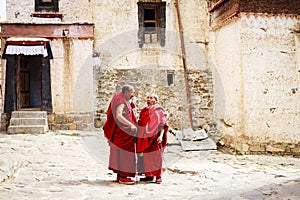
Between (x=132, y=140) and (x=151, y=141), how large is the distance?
288mm

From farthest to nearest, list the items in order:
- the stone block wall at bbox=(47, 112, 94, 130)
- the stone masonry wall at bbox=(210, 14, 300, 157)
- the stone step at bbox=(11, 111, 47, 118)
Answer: the stone block wall at bbox=(47, 112, 94, 130), the stone step at bbox=(11, 111, 47, 118), the stone masonry wall at bbox=(210, 14, 300, 157)

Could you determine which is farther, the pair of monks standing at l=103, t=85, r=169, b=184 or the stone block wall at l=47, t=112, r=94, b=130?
the stone block wall at l=47, t=112, r=94, b=130

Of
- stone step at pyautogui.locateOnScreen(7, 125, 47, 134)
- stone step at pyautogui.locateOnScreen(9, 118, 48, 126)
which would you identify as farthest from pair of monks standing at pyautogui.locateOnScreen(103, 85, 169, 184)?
stone step at pyautogui.locateOnScreen(9, 118, 48, 126)

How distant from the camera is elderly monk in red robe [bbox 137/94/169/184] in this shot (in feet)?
16.1

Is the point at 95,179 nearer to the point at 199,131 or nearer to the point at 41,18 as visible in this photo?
the point at 199,131

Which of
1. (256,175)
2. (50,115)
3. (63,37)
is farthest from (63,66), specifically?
(256,175)

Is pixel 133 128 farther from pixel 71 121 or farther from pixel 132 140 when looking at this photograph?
pixel 71 121

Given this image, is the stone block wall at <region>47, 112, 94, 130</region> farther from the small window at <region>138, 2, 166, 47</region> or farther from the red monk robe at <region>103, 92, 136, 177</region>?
the red monk robe at <region>103, 92, 136, 177</region>

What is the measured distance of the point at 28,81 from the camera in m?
11.8

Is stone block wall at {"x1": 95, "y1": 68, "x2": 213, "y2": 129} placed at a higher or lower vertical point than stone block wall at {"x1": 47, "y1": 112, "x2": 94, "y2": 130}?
higher

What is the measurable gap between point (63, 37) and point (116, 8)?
1.99 metres

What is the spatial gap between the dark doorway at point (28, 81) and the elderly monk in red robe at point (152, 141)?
688cm

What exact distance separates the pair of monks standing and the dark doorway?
6.68m

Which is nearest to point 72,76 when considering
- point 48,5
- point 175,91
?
point 48,5
